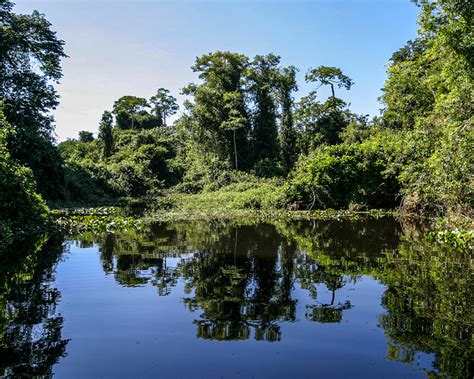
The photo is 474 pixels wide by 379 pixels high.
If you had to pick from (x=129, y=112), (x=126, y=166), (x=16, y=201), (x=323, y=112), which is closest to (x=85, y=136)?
(x=129, y=112)

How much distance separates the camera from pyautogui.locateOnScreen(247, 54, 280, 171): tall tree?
127 feet

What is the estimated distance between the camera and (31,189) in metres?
14.2

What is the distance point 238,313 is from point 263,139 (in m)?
35.0

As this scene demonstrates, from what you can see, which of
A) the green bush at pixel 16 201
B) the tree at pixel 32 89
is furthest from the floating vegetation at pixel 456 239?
the tree at pixel 32 89

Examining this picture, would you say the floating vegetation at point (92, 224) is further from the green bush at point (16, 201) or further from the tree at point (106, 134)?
the tree at point (106, 134)

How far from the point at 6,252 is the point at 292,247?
7.53 m

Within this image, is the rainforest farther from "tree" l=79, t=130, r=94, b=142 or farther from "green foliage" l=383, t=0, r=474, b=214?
"tree" l=79, t=130, r=94, b=142

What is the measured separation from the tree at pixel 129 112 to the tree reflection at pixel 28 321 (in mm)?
48123

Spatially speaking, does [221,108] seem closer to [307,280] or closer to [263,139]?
[263,139]

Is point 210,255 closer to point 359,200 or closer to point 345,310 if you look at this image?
point 345,310

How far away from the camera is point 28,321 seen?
208 inches

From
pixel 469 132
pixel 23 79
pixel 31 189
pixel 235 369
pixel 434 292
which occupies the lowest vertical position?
pixel 235 369

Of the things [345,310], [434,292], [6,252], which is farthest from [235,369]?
[6,252]

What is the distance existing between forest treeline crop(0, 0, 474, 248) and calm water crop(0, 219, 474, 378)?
14.6ft
